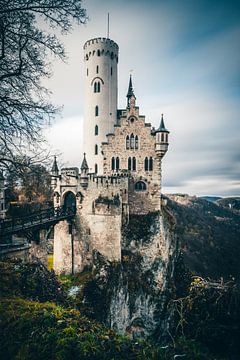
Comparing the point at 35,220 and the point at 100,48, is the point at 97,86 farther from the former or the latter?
the point at 35,220

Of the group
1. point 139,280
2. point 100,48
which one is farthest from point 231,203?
point 100,48

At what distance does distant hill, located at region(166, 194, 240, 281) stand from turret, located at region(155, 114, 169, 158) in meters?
25.1

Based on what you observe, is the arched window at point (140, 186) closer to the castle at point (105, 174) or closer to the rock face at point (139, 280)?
the castle at point (105, 174)

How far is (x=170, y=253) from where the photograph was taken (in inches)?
1091

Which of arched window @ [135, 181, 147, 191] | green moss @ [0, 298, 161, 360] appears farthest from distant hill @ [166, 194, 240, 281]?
green moss @ [0, 298, 161, 360]

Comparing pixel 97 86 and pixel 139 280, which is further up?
pixel 97 86

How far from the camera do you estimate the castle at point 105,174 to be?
24156mm

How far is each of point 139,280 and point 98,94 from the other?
21741 mm

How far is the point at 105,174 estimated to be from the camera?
27.3 metres

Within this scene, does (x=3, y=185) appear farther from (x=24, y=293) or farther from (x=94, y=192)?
(x=94, y=192)

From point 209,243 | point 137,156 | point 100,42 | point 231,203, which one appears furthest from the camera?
point 231,203

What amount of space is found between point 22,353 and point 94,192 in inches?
759

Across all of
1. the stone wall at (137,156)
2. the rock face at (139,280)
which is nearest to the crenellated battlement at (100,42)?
the stone wall at (137,156)

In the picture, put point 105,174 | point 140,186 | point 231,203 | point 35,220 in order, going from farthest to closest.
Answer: point 231,203, point 105,174, point 140,186, point 35,220
